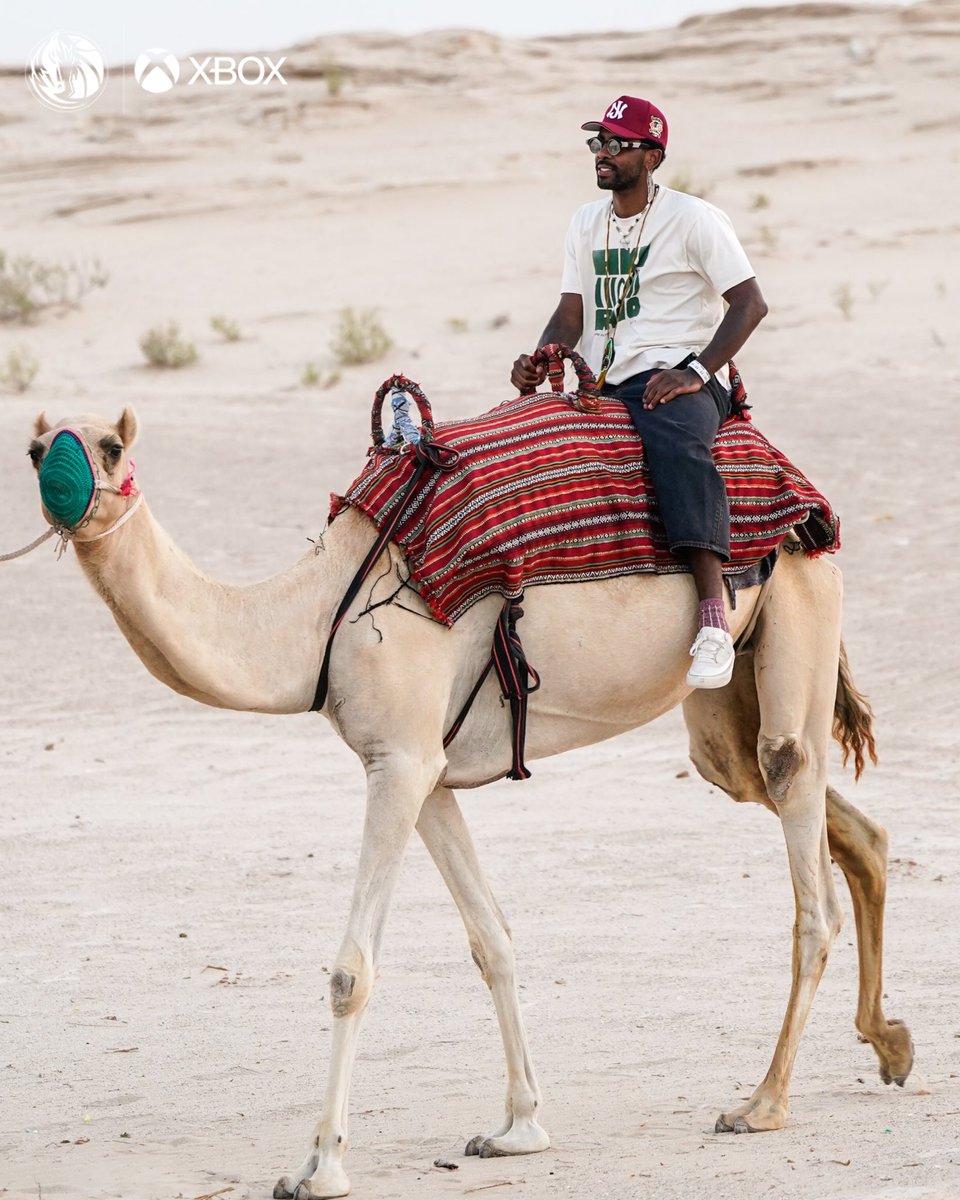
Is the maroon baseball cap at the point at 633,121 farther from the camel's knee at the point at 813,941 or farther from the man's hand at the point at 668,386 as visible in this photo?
the camel's knee at the point at 813,941

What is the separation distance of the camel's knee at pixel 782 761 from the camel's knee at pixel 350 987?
1.73 metres

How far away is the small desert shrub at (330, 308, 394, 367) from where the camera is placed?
20625mm

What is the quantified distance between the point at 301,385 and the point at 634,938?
513 inches

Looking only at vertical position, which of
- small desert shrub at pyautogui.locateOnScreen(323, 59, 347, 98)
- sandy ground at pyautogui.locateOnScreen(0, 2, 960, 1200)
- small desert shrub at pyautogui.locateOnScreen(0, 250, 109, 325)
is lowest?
sandy ground at pyautogui.locateOnScreen(0, 2, 960, 1200)

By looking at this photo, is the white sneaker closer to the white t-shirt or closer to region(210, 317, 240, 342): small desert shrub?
the white t-shirt

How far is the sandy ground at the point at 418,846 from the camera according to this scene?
18.7 ft

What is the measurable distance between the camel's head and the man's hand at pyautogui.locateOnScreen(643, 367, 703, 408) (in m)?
1.74

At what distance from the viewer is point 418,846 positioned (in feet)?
31.3

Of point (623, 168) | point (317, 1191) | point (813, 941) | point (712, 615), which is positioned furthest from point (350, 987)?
point (623, 168)

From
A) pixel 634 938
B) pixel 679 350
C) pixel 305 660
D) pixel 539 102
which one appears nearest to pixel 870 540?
pixel 634 938

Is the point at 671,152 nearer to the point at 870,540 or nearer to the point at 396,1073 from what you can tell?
the point at 870,540

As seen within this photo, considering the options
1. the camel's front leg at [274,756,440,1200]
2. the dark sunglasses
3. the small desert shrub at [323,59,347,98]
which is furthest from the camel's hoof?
the small desert shrub at [323,59,347,98]

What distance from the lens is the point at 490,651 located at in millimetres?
5430

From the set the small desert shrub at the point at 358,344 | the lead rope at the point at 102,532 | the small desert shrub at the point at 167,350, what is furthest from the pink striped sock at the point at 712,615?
the small desert shrub at the point at 167,350
